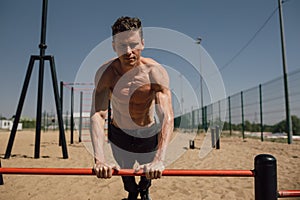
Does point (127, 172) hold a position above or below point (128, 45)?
below

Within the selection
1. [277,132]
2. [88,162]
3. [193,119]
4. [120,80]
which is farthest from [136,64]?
[193,119]

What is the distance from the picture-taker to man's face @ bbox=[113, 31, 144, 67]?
1891mm

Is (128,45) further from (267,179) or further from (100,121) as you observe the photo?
(267,179)

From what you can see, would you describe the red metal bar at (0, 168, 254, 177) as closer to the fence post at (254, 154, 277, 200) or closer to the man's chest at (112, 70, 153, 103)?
the fence post at (254, 154, 277, 200)

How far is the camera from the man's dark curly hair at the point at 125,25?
1906 mm

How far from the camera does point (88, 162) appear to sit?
21.0ft

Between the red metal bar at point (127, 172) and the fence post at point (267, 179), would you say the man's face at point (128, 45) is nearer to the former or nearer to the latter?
the red metal bar at point (127, 172)

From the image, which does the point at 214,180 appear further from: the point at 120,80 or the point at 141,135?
the point at 120,80

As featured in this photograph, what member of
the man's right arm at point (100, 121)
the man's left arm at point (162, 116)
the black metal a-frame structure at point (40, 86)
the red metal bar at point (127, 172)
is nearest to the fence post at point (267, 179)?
the red metal bar at point (127, 172)

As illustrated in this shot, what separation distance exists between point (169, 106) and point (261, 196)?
0.79m

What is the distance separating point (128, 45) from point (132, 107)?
2.42 feet

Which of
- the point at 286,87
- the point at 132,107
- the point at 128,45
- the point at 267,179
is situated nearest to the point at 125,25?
the point at 128,45

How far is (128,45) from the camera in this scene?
1.90m

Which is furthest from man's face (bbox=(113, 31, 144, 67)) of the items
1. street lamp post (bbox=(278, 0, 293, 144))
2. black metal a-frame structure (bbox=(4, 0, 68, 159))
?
street lamp post (bbox=(278, 0, 293, 144))
